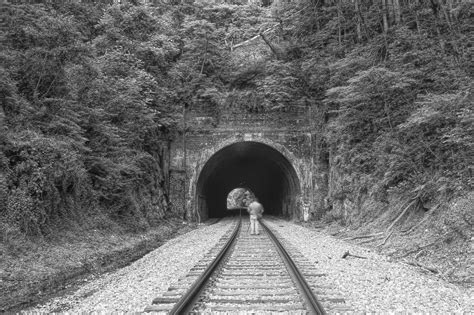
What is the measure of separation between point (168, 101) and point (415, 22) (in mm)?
11110

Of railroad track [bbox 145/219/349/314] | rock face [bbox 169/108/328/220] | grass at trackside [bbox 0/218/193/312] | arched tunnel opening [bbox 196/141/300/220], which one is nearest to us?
railroad track [bbox 145/219/349/314]

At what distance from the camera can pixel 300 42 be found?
2011 cm

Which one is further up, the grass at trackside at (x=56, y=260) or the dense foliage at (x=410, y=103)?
the dense foliage at (x=410, y=103)

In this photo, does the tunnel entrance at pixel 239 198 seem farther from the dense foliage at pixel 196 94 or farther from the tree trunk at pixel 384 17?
the tree trunk at pixel 384 17

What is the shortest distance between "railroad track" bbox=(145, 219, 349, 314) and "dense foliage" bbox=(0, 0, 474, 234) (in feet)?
12.4

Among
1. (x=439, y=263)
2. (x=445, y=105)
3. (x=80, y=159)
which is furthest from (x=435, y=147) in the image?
(x=80, y=159)

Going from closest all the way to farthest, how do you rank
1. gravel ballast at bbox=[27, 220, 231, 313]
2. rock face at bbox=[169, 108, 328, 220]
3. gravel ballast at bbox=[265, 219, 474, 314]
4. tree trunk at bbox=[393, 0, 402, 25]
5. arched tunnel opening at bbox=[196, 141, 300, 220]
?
1. gravel ballast at bbox=[265, 219, 474, 314]
2. gravel ballast at bbox=[27, 220, 231, 313]
3. tree trunk at bbox=[393, 0, 402, 25]
4. rock face at bbox=[169, 108, 328, 220]
5. arched tunnel opening at bbox=[196, 141, 300, 220]

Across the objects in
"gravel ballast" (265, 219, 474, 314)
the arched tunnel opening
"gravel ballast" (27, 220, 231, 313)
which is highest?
the arched tunnel opening

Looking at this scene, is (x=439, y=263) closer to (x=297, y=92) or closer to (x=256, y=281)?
(x=256, y=281)

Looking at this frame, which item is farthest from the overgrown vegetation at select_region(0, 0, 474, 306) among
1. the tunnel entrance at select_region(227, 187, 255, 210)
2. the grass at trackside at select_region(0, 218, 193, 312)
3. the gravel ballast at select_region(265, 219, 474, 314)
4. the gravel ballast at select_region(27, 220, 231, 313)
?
the tunnel entrance at select_region(227, 187, 255, 210)

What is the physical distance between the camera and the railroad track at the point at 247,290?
4185 mm

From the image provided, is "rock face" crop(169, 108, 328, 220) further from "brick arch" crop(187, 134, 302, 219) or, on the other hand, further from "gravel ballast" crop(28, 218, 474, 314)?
"gravel ballast" crop(28, 218, 474, 314)

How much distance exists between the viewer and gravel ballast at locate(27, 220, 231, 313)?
4.64 metres

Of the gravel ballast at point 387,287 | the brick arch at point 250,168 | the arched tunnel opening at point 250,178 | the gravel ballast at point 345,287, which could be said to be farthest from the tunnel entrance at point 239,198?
the gravel ballast at point 387,287
